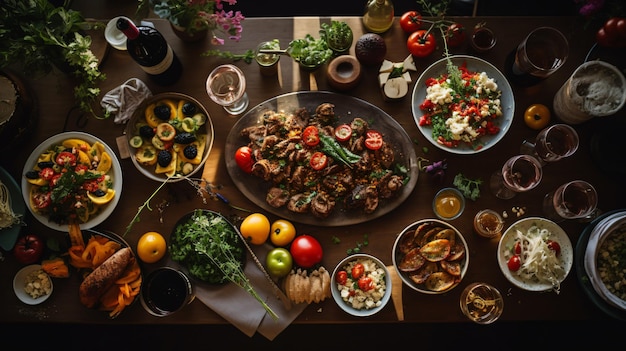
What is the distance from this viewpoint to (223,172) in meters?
2.81

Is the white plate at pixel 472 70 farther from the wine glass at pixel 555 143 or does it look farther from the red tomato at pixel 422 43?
the wine glass at pixel 555 143

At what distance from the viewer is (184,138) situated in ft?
8.75

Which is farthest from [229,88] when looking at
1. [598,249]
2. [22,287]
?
[598,249]

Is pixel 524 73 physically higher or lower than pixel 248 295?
higher

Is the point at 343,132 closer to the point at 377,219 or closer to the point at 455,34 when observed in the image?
the point at 377,219

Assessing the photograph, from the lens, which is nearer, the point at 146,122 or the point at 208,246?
the point at 208,246

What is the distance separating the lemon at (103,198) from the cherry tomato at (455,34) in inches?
95.2

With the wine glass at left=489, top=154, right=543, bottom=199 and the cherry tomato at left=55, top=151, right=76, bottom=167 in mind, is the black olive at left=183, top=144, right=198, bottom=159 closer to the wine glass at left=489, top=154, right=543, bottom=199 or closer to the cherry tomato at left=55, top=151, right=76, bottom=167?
the cherry tomato at left=55, top=151, right=76, bottom=167

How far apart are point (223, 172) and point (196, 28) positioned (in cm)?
94

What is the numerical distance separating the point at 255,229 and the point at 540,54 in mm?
2163

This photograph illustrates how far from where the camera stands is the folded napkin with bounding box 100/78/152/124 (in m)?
2.79

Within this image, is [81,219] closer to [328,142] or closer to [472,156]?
[328,142]

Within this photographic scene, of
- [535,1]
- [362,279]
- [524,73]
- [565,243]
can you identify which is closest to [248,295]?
[362,279]

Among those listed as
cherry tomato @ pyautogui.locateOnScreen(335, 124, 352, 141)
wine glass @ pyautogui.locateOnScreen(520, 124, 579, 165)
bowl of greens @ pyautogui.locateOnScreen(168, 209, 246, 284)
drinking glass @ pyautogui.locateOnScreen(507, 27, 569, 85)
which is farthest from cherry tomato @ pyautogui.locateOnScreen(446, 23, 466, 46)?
bowl of greens @ pyautogui.locateOnScreen(168, 209, 246, 284)
